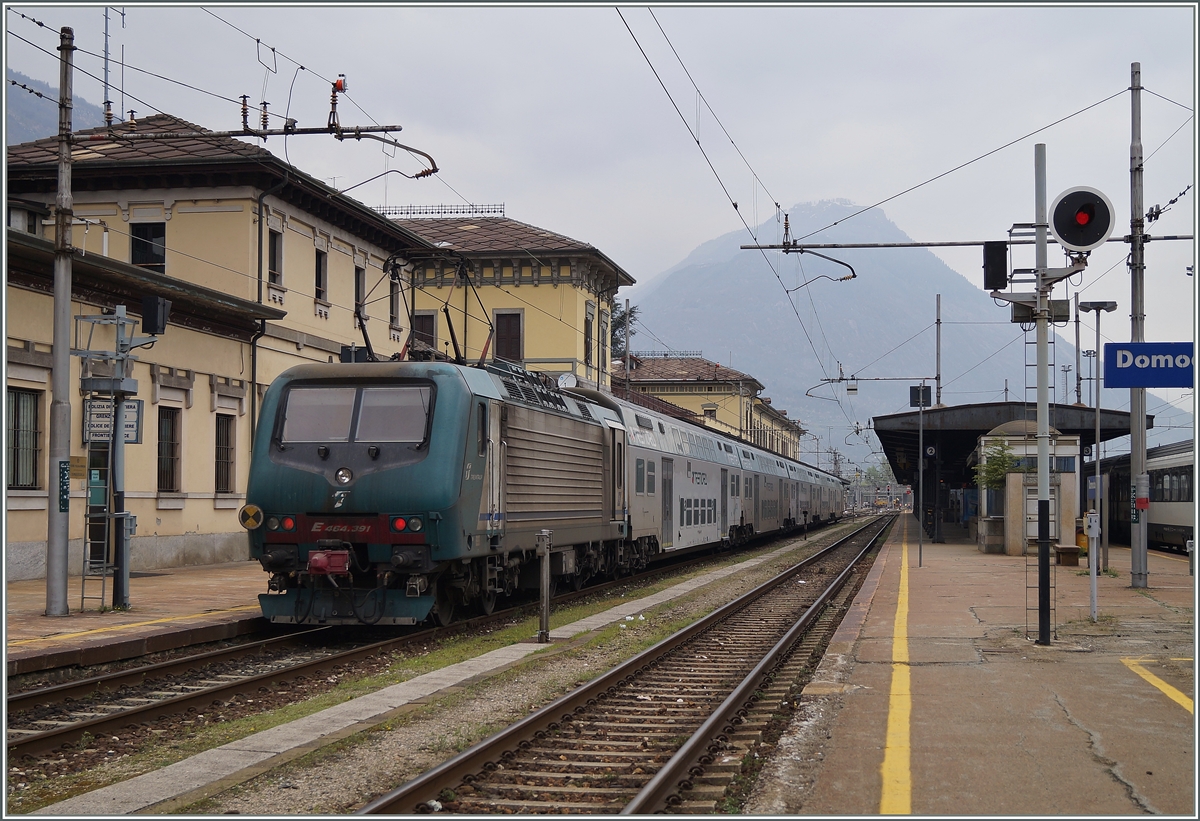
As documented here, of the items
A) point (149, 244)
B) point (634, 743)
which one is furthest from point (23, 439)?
point (634, 743)

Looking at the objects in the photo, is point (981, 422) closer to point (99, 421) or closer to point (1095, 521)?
point (1095, 521)

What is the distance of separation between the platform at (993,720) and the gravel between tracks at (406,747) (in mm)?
2137

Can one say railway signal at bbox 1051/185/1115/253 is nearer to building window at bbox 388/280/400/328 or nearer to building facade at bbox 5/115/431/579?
building facade at bbox 5/115/431/579

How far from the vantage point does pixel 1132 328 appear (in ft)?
64.3

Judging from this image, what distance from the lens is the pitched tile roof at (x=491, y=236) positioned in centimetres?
4178

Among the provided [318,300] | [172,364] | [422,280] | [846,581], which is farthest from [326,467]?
[422,280]

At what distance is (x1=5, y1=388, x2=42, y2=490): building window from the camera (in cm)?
1778

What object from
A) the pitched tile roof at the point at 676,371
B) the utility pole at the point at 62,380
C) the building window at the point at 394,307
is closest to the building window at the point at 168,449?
the utility pole at the point at 62,380

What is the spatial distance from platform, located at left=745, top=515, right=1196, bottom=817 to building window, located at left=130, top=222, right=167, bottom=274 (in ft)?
56.7

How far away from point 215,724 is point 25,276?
11831 millimetres

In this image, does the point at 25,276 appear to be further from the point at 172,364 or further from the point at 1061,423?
the point at 1061,423

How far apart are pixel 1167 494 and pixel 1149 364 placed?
82.9ft

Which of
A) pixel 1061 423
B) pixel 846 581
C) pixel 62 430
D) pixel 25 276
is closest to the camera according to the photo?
pixel 62 430

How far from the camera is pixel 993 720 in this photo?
819cm
